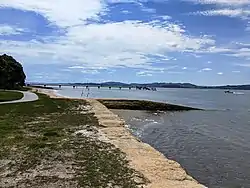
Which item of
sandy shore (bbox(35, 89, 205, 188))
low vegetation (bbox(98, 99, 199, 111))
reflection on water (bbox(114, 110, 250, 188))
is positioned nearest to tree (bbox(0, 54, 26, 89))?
low vegetation (bbox(98, 99, 199, 111))

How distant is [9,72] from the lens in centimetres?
9894

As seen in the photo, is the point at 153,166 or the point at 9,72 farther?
the point at 9,72

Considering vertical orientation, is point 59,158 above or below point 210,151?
above

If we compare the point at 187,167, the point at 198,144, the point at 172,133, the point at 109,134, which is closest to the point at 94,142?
the point at 109,134

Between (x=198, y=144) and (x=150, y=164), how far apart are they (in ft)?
50.1

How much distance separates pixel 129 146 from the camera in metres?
20.9

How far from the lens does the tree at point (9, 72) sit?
9594 cm

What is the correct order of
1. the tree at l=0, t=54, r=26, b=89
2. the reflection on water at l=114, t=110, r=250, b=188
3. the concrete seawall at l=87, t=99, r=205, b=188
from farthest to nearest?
the tree at l=0, t=54, r=26, b=89
the reflection on water at l=114, t=110, r=250, b=188
the concrete seawall at l=87, t=99, r=205, b=188

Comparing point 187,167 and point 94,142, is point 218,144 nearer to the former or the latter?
point 187,167

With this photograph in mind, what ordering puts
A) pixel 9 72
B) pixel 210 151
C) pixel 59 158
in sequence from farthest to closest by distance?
pixel 9 72
pixel 210 151
pixel 59 158

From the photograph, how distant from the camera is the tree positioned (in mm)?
95938

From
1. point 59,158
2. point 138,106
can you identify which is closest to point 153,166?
point 59,158

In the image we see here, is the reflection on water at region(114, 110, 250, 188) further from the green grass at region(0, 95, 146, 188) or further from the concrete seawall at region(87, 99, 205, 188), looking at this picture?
the green grass at region(0, 95, 146, 188)

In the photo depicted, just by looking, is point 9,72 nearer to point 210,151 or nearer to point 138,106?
point 138,106
